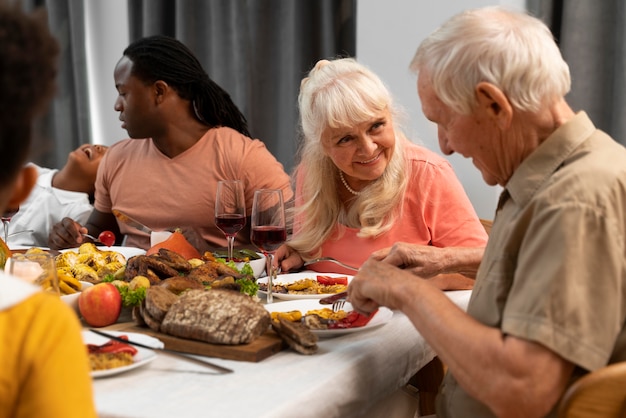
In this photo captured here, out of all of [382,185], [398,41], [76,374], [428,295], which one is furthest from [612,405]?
[398,41]

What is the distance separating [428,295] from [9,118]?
0.80 meters

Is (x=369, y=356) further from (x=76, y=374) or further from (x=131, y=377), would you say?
(x=76, y=374)

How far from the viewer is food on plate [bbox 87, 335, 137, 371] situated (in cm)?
126

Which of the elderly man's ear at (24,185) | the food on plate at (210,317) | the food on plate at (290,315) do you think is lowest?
the food on plate at (290,315)

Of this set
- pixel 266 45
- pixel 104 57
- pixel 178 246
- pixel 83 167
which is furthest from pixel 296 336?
pixel 104 57

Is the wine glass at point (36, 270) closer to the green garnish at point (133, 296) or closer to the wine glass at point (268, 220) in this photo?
the green garnish at point (133, 296)

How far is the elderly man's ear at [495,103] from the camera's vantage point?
128 cm

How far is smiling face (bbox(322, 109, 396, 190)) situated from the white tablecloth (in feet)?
2.88

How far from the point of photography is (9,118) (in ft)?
2.39

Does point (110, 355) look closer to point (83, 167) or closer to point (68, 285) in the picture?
point (68, 285)

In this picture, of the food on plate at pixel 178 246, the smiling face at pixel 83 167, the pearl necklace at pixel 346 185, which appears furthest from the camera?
the smiling face at pixel 83 167

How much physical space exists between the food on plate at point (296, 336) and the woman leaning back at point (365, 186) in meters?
0.82

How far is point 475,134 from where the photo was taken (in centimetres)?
138

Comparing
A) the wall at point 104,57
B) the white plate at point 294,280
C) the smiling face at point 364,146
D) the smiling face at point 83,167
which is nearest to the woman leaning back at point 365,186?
the smiling face at point 364,146
